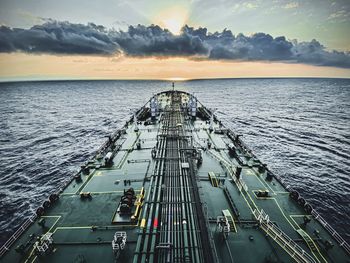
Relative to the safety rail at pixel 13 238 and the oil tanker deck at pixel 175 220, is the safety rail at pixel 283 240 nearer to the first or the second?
the oil tanker deck at pixel 175 220

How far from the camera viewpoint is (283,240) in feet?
64.5

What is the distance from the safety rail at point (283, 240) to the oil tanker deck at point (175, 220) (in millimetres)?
96

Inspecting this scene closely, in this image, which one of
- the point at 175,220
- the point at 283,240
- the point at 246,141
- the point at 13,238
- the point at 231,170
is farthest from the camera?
the point at 246,141

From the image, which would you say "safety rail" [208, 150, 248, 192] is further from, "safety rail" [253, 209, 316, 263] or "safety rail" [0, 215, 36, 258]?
"safety rail" [0, 215, 36, 258]

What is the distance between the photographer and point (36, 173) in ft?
155

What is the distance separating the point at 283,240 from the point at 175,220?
11.6 meters

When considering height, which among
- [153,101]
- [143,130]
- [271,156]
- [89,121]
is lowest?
[89,121]

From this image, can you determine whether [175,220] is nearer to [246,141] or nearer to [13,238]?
[13,238]

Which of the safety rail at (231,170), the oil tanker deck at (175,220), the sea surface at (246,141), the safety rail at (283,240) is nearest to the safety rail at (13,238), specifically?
the oil tanker deck at (175,220)

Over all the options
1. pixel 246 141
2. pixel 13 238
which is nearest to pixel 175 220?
pixel 13 238

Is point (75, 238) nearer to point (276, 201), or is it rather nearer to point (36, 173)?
point (276, 201)

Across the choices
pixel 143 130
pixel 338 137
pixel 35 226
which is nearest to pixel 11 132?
pixel 143 130

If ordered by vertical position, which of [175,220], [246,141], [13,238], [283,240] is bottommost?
[246,141]

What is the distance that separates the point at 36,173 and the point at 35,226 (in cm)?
3084
